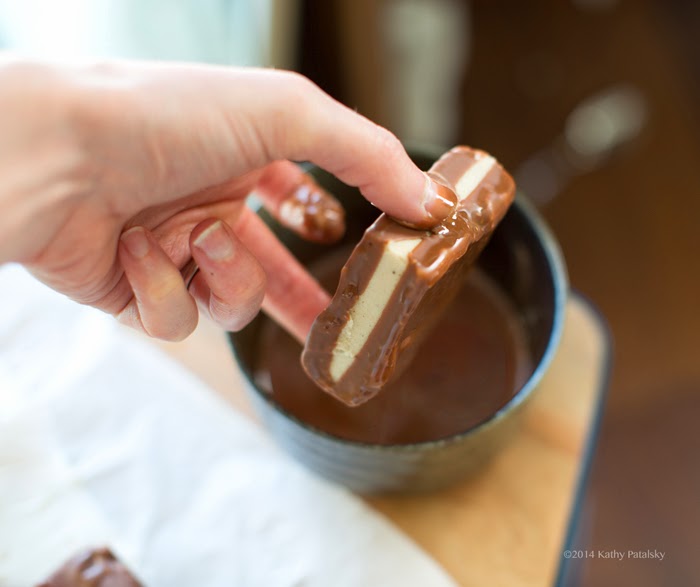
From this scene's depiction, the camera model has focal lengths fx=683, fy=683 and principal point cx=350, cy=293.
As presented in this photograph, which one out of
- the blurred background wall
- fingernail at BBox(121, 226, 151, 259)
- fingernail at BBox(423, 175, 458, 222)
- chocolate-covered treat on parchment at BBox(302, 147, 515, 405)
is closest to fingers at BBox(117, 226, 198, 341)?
fingernail at BBox(121, 226, 151, 259)

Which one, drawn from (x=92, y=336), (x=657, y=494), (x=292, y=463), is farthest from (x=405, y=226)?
(x=657, y=494)

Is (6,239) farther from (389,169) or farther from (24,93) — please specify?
(389,169)

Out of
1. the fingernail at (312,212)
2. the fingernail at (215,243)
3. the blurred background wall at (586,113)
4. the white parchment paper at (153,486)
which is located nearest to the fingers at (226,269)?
the fingernail at (215,243)

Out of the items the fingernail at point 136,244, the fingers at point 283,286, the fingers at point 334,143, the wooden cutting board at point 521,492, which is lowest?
the wooden cutting board at point 521,492

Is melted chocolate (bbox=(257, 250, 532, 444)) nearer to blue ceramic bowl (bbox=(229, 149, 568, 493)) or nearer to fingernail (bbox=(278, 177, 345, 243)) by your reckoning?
blue ceramic bowl (bbox=(229, 149, 568, 493))

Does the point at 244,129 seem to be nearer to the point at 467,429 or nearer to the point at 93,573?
the point at 467,429

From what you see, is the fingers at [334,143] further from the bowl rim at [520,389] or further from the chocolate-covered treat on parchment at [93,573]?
the chocolate-covered treat on parchment at [93,573]

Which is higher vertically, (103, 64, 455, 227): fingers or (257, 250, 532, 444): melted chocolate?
(103, 64, 455, 227): fingers
